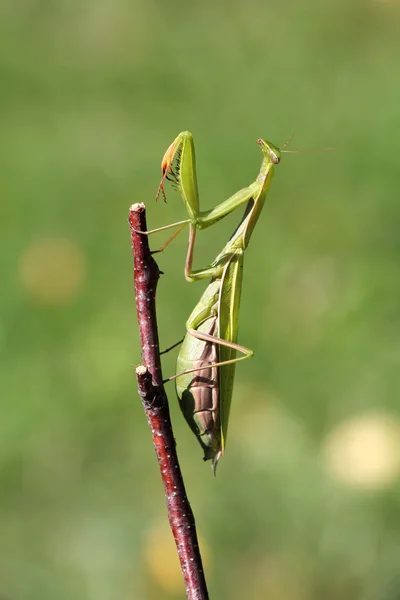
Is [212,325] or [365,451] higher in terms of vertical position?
[212,325]

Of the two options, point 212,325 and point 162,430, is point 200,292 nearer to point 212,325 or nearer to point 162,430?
point 212,325

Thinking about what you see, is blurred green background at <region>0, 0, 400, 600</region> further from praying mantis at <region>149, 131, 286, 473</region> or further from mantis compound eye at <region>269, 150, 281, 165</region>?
mantis compound eye at <region>269, 150, 281, 165</region>

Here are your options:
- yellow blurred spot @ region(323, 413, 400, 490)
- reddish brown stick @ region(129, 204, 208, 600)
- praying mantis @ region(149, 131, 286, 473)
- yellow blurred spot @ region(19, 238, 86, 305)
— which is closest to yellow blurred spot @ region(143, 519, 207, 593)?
yellow blurred spot @ region(323, 413, 400, 490)

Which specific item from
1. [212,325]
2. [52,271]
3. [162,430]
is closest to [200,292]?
[52,271]

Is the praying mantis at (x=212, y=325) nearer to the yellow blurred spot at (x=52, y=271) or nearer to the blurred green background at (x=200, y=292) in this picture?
the blurred green background at (x=200, y=292)

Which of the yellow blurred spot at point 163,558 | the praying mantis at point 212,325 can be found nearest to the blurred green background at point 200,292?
the yellow blurred spot at point 163,558

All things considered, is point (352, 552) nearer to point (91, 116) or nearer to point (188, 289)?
point (188, 289)
